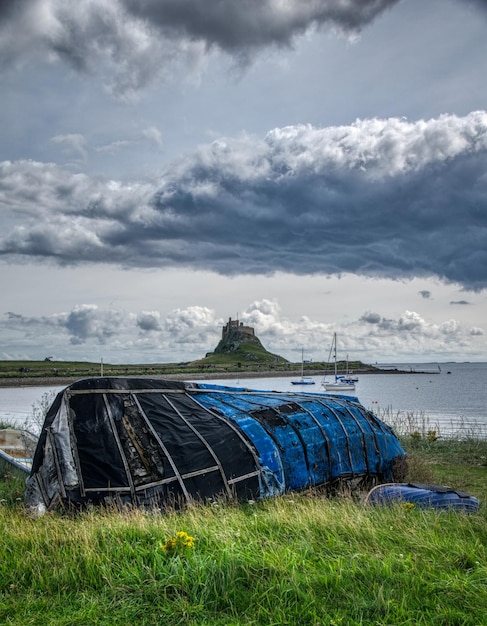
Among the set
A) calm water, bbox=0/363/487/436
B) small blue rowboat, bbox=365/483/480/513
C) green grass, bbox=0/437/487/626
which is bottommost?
calm water, bbox=0/363/487/436

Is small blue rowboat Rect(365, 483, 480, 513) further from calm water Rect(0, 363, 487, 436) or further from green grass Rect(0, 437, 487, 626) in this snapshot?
calm water Rect(0, 363, 487, 436)

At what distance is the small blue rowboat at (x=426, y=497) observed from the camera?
30.9 feet

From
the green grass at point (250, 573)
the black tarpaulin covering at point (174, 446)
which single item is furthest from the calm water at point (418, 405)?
the green grass at point (250, 573)

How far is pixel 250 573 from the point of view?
16.8ft

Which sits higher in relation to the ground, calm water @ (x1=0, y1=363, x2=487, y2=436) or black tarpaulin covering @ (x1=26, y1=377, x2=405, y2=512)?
black tarpaulin covering @ (x1=26, y1=377, x2=405, y2=512)

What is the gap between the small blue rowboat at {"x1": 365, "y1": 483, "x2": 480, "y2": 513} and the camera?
30.9 ft

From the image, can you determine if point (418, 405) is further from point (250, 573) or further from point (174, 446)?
point (250, 573)

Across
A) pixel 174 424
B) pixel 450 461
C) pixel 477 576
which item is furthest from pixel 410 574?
pixel 450 461

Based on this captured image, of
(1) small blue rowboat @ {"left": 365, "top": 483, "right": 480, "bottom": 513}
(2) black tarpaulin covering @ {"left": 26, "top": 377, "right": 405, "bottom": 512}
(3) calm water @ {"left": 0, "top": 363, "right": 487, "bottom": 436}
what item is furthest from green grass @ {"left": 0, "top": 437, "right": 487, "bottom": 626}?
(3) calm water @ {"left": 0, "top": 363, "right": 487, "bottom": 436}

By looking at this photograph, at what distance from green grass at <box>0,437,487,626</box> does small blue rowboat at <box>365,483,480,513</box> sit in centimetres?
248

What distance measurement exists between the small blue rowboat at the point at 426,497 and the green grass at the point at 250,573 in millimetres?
2484

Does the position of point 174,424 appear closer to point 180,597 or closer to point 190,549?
point 190,549

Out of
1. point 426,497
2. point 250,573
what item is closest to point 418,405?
point 426,497

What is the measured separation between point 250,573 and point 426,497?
5.66 metres
